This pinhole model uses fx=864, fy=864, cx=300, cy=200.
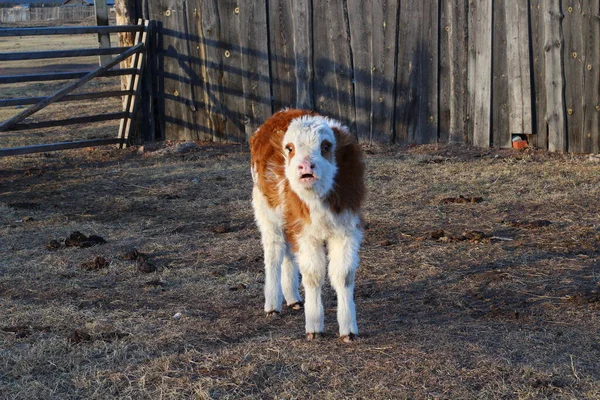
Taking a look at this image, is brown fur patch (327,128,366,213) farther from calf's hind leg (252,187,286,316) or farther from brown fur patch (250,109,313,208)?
calf's hind leg (252,187,286,316)

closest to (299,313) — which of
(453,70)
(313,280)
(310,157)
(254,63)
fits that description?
(313,280)

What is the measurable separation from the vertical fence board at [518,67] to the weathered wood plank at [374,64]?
4.93ft

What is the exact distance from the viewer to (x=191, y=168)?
1078cm

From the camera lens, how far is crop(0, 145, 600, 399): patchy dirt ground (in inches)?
179

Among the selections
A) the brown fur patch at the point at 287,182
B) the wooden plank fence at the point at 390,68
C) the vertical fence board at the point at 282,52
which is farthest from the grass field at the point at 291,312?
the vertical fence board at the point at 282,52

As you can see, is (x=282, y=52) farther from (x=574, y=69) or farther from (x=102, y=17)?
(x=574, y=69)

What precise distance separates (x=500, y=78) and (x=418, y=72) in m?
1.08

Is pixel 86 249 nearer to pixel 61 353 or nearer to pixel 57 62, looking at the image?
pixel 61 353

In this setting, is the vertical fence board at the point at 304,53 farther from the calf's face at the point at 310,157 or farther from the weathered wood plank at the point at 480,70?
the calf's face at the point at 310,157

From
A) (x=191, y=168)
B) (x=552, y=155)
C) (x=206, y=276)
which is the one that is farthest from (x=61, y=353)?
(x=552, y=155)

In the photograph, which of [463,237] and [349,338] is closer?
[349,338]

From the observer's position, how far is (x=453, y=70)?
11.0m

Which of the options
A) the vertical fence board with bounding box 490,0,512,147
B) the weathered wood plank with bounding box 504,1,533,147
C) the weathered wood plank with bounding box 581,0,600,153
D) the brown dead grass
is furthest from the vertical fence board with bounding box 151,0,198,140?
the weathered wood plank with bounding box 581,0,600,153

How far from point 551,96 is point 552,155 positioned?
71 cm
